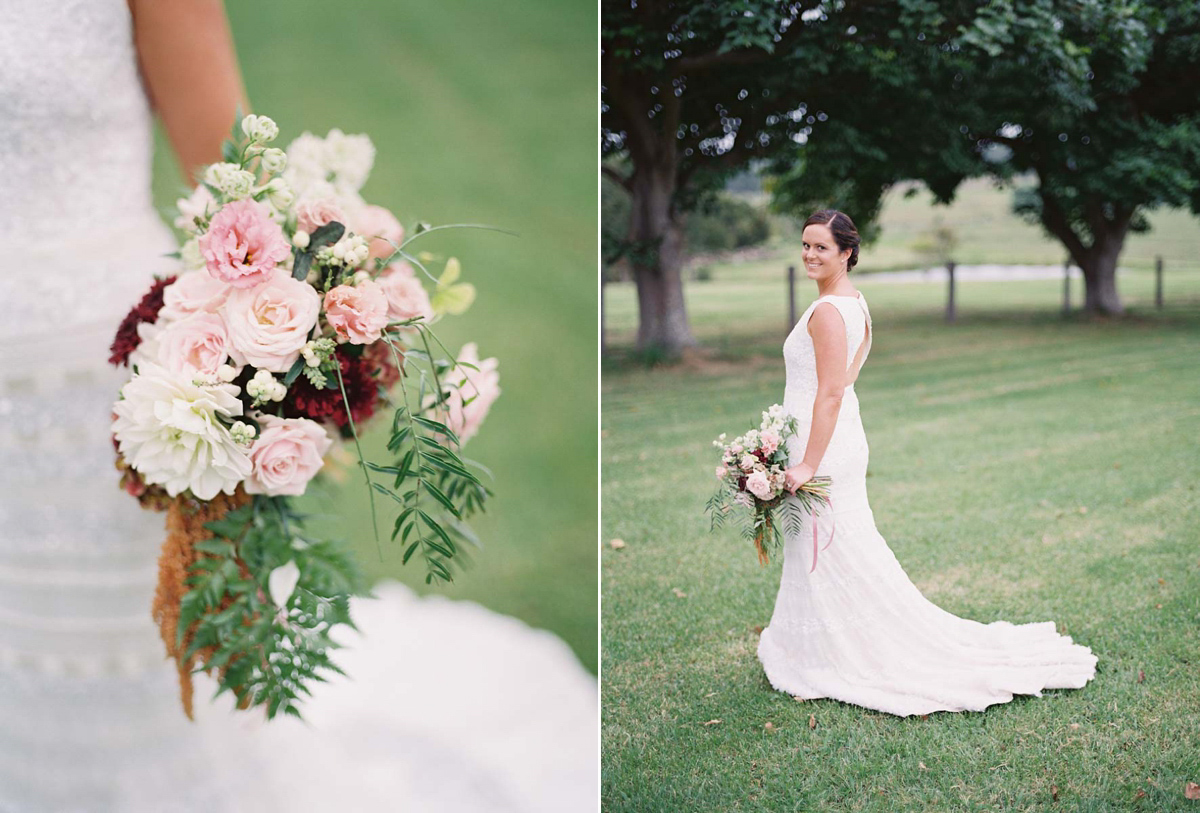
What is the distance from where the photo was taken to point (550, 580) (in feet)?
11.0

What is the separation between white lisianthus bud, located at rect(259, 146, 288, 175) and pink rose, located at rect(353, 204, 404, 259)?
0.14 metres

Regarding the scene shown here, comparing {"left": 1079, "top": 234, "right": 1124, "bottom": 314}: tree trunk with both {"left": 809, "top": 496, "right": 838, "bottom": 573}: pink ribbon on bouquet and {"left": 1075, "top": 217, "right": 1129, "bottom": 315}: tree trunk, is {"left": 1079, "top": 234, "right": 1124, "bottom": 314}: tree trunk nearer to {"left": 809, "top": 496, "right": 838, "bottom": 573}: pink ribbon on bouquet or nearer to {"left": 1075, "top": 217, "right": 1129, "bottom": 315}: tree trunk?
{"left": 1075, "top": 217, "right": 1129, "bottom": 315}: tree trunk

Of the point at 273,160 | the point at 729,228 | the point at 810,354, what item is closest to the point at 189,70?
the point at 273,160

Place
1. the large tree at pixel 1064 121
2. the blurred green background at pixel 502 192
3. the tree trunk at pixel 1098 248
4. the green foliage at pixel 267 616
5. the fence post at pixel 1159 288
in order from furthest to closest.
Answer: the fence post at pixel 1159 288 < the tree trunk at pixel 1098 248 < the large tree at pixel 1064 121 < the blurred green background at pixel 502 192 < the green foliage at pixel 267 616

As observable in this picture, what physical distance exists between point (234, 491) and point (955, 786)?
168 centimetres

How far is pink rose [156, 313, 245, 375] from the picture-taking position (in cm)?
123

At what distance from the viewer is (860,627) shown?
2.51 meters

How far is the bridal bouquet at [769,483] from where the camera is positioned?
239 cm

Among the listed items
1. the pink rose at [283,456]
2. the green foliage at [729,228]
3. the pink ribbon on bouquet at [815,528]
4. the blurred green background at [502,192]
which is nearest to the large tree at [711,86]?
the blurred green background at [502,192]

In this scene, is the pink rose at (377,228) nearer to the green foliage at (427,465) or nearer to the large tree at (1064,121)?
the green foliage at (427,465)

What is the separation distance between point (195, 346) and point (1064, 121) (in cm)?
901

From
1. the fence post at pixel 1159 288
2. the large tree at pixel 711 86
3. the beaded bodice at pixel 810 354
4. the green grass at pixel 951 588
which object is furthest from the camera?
the fence post at pixel 1159 288

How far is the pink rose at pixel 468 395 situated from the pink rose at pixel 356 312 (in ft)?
0.69

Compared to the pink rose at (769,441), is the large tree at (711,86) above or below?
above
